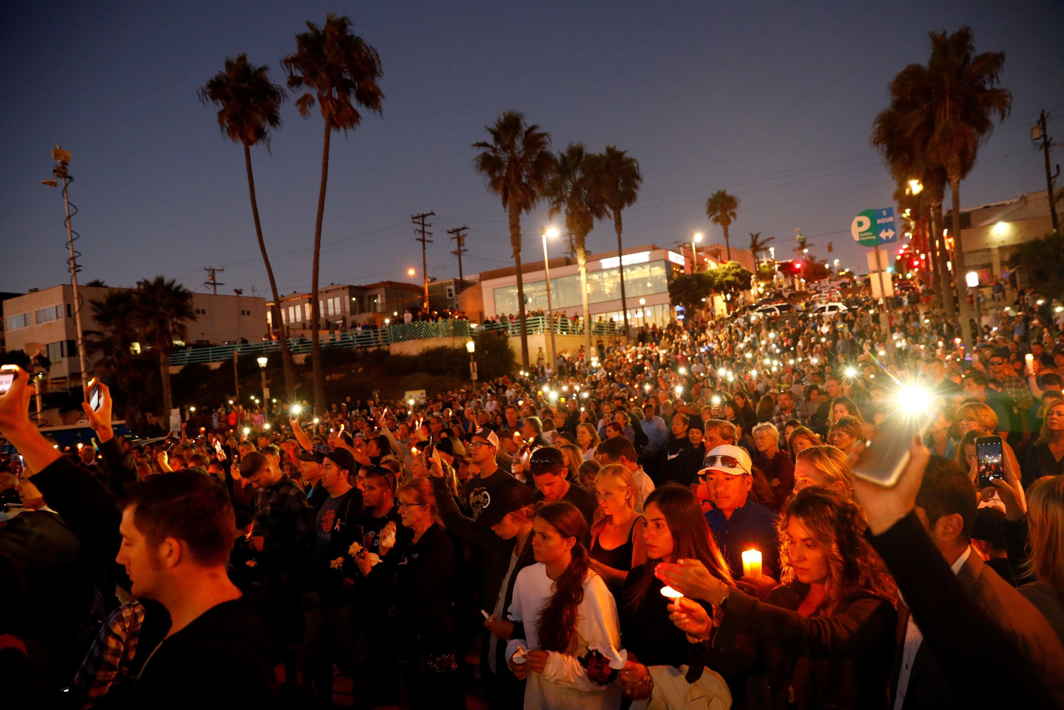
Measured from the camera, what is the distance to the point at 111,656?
2555mm

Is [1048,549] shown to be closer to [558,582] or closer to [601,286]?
→ [558,582]

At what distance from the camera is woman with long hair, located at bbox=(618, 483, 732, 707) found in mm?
3096

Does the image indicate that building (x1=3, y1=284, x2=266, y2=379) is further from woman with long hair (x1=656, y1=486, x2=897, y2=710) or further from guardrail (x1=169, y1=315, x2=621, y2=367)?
woman with long hair (x1=656, y1=486, x2=897, y2=710)

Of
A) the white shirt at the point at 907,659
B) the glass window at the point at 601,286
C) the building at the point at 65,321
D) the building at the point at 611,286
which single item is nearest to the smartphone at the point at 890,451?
the white shirt at the point at 907,659

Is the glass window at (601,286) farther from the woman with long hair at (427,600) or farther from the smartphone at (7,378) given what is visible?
the smartphone at (7,378)

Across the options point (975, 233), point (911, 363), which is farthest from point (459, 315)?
point (975, 233)

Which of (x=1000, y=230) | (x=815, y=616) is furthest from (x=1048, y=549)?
(x=1000, y=230)

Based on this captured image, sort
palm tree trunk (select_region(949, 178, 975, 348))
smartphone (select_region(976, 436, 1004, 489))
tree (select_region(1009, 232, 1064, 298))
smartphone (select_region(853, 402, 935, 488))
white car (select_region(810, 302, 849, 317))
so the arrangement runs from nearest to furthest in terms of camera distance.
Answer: smartphone (select_region(853, 402, 935, 488)) → smartphone (select_region(976, 436, 1004, 489)) → palm tree trunk (select_region(949, 178, 975, 348)) → tree (select_region(1009, 232, 1064, 298)) → white car (select_region(810, 302, 849, 317))

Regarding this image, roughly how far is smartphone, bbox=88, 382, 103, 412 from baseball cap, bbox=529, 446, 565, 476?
118 inches

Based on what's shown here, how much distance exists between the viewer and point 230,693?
1.98m

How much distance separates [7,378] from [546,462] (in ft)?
11.1

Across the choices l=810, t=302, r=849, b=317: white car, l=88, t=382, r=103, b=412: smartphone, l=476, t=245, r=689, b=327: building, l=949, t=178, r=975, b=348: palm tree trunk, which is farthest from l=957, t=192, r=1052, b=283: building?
l=88, t=382, r=103, b=412: smartphone

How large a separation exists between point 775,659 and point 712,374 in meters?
17.7

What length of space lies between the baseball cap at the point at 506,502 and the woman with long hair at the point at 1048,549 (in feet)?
9.12
